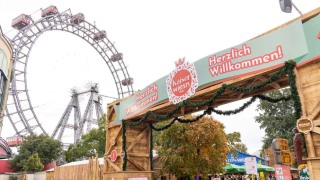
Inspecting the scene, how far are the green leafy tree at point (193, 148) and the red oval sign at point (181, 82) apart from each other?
20.7ft

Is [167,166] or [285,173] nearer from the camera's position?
[285,173]

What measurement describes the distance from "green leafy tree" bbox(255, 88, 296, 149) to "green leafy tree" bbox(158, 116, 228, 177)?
1498 cm

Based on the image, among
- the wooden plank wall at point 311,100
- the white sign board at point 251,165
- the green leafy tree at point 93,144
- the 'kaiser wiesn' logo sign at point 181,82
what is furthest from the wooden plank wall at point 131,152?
the green leafy tree at point 93,144

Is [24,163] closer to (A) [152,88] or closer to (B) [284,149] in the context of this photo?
(A) [152,88]

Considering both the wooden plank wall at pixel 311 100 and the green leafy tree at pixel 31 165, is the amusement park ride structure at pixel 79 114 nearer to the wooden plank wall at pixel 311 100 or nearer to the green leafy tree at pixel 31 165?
the green leafy tree at pixel 31 165

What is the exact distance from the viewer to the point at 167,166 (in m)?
16.4

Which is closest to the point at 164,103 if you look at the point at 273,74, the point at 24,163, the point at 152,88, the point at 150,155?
the point at 152,88

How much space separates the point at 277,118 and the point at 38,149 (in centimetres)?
2698

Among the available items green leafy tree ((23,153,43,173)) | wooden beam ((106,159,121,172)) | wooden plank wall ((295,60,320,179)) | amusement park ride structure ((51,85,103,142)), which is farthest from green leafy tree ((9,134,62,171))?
wooden plank wall ((295,60,320,179))

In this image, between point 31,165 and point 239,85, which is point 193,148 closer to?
point 239,85

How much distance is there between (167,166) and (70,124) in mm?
32883

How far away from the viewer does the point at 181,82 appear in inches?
413

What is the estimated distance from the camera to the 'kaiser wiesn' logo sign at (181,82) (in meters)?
9.99

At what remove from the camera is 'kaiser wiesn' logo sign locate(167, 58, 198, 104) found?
32.8 feet
